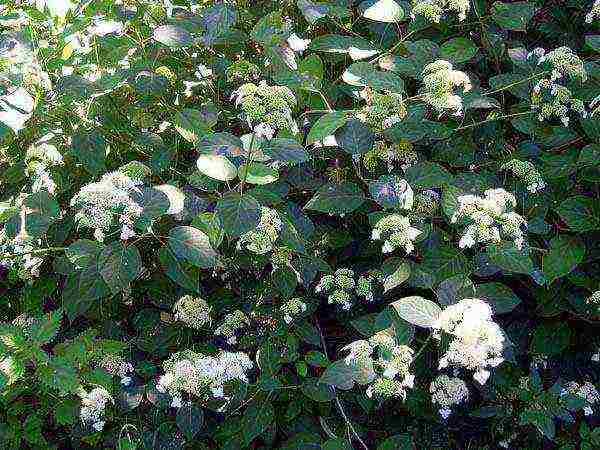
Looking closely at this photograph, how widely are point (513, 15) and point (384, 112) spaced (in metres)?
0.54

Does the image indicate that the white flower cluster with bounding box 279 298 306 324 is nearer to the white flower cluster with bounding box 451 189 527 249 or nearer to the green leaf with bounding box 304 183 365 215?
the green leaf with bounding box 304 183 365 215

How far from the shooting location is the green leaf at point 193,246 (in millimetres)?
1449

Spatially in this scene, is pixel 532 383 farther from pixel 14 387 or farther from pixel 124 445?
pixel 14 387

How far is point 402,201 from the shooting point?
1546mm

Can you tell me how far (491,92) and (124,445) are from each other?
121 centimetres

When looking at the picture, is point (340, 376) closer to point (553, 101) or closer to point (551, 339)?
point (551, 339)

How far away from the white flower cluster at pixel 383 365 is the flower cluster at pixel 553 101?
694mm

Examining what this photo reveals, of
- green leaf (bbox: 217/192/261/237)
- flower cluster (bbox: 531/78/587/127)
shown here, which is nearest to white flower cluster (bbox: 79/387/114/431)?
green leaf (bbox: 217/192/261/237)

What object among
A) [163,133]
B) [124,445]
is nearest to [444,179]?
[163,133]

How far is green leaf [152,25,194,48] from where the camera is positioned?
66.4 inches

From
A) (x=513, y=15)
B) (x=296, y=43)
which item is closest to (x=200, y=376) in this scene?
(x=296, y=43)

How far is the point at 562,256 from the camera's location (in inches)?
63.4

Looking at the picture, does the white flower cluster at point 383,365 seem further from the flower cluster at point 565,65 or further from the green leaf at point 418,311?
the flower cluster at point 565,65

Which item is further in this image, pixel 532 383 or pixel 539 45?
pixel 539 45
